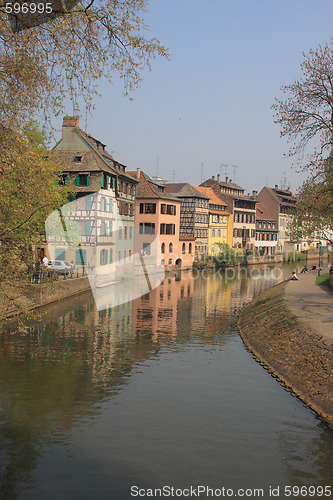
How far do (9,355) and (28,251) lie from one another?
35.7 ft

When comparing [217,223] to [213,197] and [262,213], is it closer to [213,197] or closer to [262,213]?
[213,197]

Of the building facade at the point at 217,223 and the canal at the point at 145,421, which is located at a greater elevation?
the building facade at the point at 217,223

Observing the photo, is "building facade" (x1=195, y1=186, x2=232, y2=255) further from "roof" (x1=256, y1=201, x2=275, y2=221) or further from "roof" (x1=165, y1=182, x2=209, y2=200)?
"roof" (x1=256, y1=201, x2=275, y2=221)

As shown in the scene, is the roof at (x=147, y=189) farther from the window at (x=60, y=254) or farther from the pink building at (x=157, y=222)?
the window at (x=60, y=254)

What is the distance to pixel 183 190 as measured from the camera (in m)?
77.4

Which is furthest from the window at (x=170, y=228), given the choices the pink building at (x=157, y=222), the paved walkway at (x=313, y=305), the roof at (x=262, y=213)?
the roof at (x=262, y=213)

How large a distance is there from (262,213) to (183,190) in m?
38.3

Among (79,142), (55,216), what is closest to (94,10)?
(55,216)

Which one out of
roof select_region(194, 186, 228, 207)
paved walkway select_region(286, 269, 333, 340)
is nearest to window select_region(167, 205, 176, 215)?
roof select_region(194, 186, 228, 207)

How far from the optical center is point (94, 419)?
598 inches

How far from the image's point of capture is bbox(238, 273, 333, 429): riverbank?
1738 cm

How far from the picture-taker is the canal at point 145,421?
11812mm

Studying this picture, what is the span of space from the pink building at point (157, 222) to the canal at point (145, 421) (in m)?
38.7

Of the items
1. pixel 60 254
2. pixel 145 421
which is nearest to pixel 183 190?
pixel 60 254
